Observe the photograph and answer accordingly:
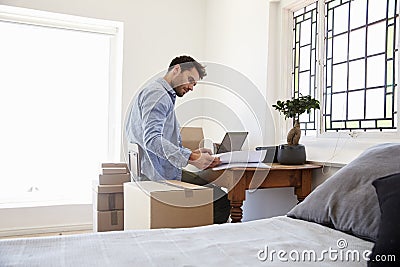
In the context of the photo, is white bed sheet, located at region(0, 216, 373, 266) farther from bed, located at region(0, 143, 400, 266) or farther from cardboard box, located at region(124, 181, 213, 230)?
cardboard box, located at region(124, 181, 213, 230)

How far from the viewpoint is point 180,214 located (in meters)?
1.59

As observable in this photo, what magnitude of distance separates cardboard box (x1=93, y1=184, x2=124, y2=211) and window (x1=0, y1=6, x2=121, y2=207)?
1208 millimetres

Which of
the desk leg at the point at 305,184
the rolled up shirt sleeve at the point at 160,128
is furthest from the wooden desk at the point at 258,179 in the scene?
the rolled up shirt sleeve at the point at 160,128

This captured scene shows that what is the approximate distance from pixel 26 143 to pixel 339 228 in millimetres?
2947

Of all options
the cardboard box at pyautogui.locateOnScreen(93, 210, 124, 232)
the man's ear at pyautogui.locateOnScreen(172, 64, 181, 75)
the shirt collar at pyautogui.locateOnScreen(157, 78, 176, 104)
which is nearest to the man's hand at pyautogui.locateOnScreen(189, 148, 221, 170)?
the shirt collar at pyautogui.locateOnScreen(157, 78, 176, 104)

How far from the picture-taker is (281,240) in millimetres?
1116

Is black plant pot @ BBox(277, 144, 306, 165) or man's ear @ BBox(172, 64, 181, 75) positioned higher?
man's ear @ BBox(172, 64, 181, 75)

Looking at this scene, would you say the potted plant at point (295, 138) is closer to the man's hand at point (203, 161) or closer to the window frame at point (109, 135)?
the man's hand at point (203, 161)

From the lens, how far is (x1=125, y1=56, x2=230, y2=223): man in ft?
6.55

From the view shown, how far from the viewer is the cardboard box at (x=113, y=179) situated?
7.90 ft

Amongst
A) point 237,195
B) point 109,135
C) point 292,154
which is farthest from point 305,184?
point 109,135

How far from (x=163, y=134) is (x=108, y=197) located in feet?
2.10

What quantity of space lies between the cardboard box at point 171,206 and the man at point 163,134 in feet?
1.06

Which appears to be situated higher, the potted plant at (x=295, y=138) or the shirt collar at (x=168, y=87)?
the shirt collar at (x=168, y=87)
